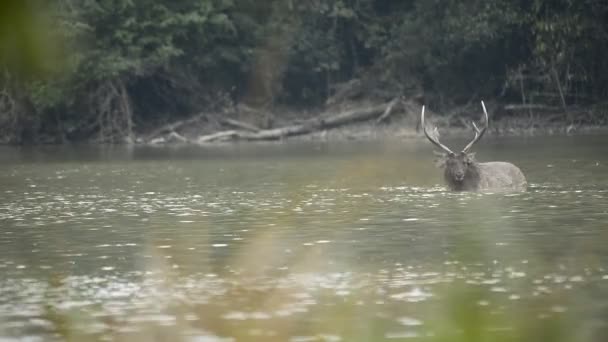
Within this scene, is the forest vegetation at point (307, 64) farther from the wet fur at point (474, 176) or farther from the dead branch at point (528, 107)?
the wet fur at point (474, 176)

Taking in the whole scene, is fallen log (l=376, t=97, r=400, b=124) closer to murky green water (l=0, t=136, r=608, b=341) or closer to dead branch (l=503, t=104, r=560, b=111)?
dead branch (l=503, t=104, r=560, b=111)

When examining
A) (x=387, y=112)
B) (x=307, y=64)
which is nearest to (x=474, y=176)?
(x=387, y=112)

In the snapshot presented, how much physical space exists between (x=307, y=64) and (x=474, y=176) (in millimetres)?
29049

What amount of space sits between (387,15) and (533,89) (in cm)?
801

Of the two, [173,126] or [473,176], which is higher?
[473,176]

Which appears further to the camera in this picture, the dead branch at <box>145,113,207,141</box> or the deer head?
the dead branch at <box>145,113,207,141</box>

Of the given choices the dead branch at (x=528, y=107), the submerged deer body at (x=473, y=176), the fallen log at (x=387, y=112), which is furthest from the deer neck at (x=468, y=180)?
the fallen log at (x=387, y=112)

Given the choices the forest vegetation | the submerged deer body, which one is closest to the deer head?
the submerged deer body

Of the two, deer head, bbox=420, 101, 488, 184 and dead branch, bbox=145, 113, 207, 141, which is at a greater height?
deer head, bbox=420, 101, 488, 184

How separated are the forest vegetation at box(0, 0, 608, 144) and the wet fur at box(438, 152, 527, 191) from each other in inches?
787

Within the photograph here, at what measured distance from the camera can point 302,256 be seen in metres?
11.1

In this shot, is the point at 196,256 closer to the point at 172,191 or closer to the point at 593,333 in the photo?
the point at 593,333

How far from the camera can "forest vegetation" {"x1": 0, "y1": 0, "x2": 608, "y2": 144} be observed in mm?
39344

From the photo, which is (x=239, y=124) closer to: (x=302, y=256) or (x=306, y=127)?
(x=306, y=127)
